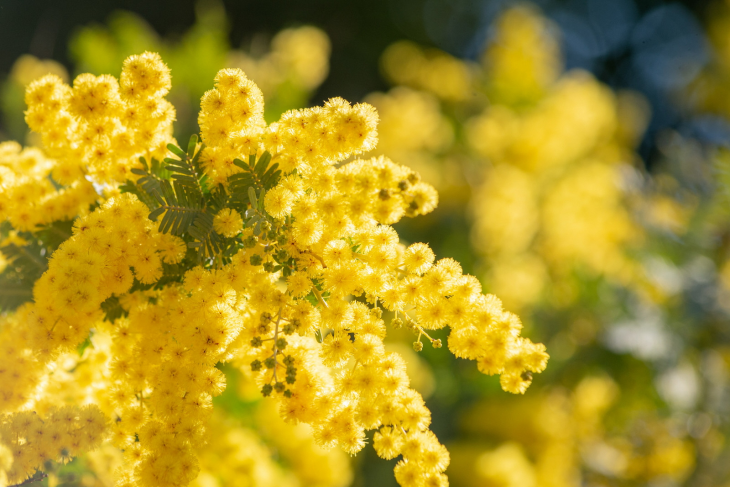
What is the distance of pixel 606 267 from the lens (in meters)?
2.56

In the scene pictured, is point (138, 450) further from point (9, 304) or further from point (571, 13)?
point (571, 13)

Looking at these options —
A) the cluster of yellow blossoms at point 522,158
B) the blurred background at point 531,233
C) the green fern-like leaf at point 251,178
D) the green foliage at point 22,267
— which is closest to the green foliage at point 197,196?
the green fern-like leaf at point 251,178

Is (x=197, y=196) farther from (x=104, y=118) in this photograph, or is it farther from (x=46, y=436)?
(x=46, y=436)

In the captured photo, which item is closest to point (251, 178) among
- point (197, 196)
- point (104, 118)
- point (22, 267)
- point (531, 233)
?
point (197, 196)

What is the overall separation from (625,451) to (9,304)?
2.46 meters

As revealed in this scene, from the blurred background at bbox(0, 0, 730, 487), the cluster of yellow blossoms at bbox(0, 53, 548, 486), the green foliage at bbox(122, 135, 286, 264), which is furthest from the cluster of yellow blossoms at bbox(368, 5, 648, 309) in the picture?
the green foliage at bbox(122, 135, 286, 264)

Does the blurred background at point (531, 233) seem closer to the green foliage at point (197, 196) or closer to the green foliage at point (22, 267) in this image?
the green foliage at point (22, 267)

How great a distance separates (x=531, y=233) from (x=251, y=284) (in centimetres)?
240

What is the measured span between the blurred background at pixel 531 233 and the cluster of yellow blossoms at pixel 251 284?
0.55 meters

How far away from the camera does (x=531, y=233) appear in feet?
9.17

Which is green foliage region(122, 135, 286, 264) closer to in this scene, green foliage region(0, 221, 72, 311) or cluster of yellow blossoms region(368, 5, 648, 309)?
green foliage region(0, 221, 72, 311)

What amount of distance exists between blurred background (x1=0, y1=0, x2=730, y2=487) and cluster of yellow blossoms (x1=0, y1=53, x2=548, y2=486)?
0.55 m

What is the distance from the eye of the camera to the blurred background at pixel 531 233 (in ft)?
5.97

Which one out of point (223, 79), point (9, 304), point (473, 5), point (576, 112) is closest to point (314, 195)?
point (223, 79)
